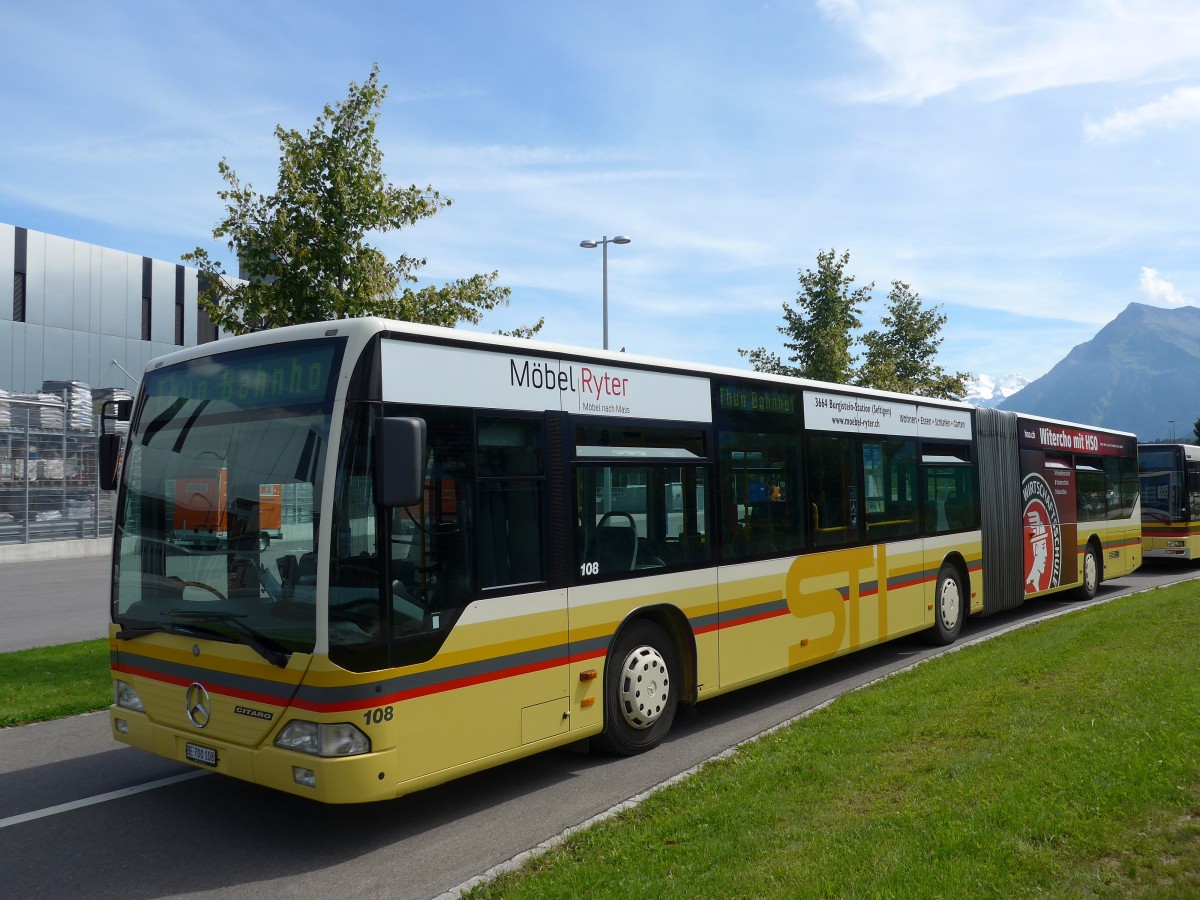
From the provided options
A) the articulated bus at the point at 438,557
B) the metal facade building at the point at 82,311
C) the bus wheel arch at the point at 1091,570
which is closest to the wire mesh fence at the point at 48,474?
the metal facade building at the point at 82,311

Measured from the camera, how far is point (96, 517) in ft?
95.1

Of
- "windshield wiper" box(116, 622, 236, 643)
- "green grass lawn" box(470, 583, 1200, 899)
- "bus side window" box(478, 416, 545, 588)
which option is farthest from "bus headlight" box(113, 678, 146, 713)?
"green grass lawn" box(470, 583, 1200, 899)

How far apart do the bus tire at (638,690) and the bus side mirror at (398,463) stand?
2407 millimetres

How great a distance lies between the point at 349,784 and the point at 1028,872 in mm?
3307

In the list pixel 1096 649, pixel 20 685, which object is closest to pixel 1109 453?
pixel 1096 649

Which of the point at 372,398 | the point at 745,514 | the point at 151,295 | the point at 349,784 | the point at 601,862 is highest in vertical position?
the point at 151,295

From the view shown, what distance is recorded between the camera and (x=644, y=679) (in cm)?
717

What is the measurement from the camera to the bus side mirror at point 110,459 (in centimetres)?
654

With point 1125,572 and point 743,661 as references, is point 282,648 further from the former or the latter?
point 1125,572

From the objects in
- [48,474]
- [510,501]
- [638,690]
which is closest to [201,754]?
[510,501]

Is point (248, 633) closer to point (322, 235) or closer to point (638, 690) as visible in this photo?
point (638, 690)

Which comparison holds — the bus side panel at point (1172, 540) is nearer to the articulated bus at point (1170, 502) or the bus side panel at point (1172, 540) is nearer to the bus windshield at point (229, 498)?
the articulated bus at point (1170, 502)

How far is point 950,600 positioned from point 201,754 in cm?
Result: 914

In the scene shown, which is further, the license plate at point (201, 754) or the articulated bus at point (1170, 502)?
the articulated bus at point (1170, 502)
